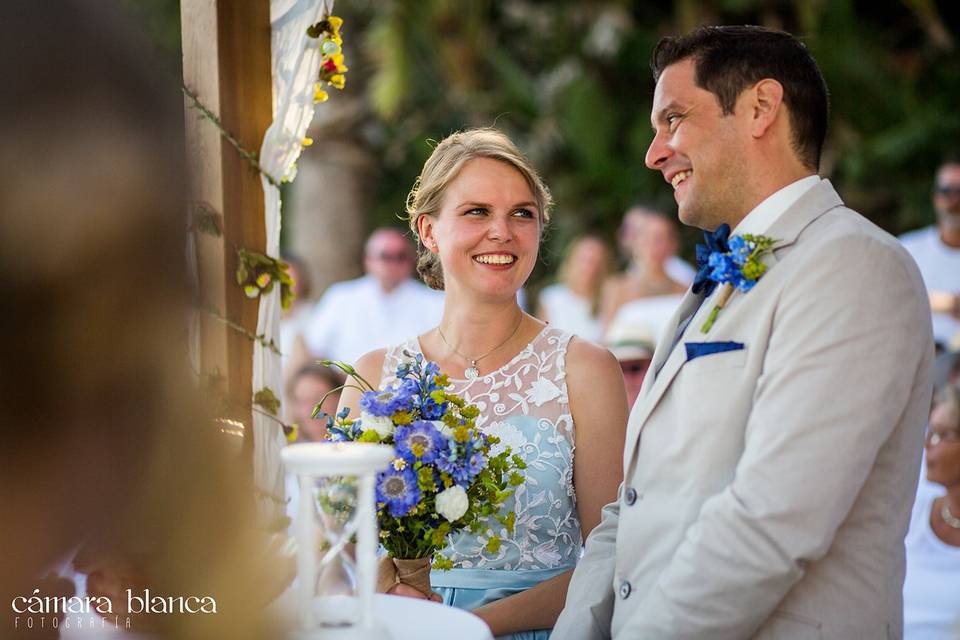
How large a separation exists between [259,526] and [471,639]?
1669 mm

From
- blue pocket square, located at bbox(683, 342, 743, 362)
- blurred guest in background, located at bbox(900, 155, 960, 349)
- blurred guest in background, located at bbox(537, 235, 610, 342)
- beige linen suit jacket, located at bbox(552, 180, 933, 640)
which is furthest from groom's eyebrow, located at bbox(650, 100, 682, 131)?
blurred guest in background, located at bbox(537, 235, 610, 342)

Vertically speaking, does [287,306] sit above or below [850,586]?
above

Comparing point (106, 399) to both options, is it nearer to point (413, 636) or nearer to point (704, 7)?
point (413, 636)

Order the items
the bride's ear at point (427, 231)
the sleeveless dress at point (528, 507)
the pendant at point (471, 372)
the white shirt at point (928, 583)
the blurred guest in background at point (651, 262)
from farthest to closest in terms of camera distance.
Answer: the blurred guest in background at point (651, 262) < the white shirt at point (928, 583) < the bride's ear at point (427, 231) < the pendant at point (471, 372) < the sleeveless dress at point (528, 507)

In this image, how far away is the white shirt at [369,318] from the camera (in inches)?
320

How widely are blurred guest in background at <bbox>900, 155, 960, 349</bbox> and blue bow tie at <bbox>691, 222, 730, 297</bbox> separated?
425cm

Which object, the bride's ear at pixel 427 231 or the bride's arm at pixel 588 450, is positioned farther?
the bride's ear at pixel 427 231

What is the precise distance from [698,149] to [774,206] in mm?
276

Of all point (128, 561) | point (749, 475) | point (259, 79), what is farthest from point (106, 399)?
point (259, 79)

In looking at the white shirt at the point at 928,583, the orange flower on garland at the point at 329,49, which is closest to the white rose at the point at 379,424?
the orange flower on garland at the point at 329,49

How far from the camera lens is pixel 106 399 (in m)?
0.46

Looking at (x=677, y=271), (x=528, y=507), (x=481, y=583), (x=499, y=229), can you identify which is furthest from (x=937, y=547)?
(x=677, y=271)

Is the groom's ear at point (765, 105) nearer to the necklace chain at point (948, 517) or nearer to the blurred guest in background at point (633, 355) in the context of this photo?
the blurred guest in background at point (633, 355)

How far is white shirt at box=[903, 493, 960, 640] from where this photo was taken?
4484 millimetres
